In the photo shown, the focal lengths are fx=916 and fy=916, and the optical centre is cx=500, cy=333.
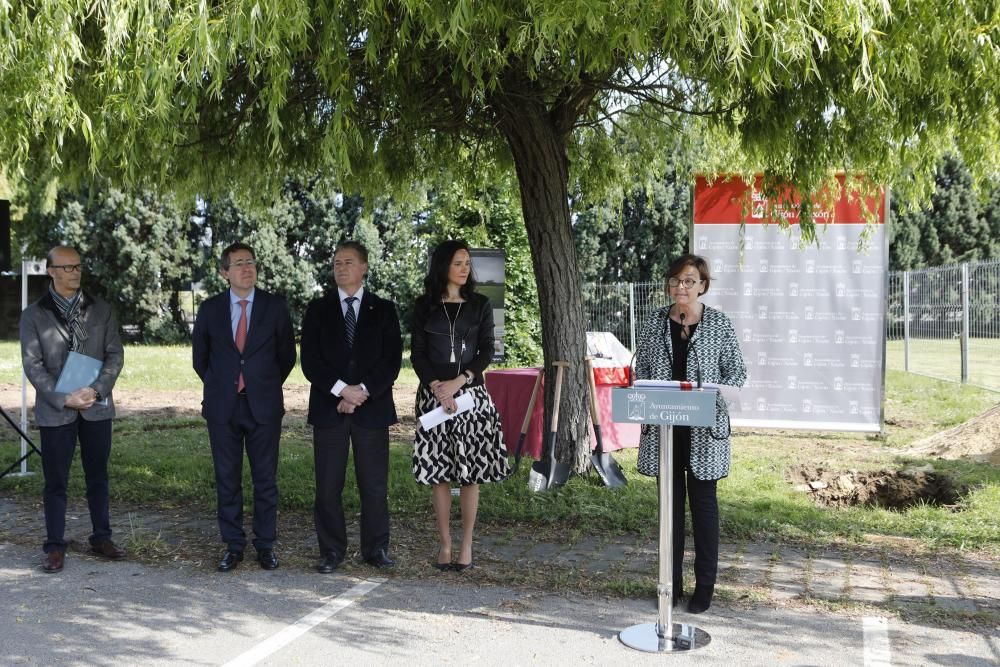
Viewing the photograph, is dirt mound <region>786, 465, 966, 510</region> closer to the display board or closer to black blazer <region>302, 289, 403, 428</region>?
the display board

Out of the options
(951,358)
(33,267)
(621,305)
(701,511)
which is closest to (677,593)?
(701,511)

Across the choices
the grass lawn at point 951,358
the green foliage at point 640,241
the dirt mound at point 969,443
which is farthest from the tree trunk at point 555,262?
the green foliage at point 640,241

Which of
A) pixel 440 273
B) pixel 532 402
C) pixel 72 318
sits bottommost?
pixel 532 402

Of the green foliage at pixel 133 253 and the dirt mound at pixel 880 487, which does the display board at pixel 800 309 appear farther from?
the green foliage at pixel 133 253

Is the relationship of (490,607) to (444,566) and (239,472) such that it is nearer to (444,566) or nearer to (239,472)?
(444,566)

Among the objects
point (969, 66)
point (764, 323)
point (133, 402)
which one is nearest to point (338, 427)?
point (969, 66)

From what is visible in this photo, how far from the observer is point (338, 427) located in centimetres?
547

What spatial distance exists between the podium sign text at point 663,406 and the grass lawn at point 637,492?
7.50 ft

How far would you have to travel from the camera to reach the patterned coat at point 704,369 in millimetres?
4637

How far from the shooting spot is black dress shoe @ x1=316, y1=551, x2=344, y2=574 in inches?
213

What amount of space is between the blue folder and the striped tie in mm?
1565

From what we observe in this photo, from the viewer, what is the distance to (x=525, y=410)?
9.33 metres

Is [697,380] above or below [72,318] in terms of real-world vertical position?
below

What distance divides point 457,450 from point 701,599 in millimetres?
1632
